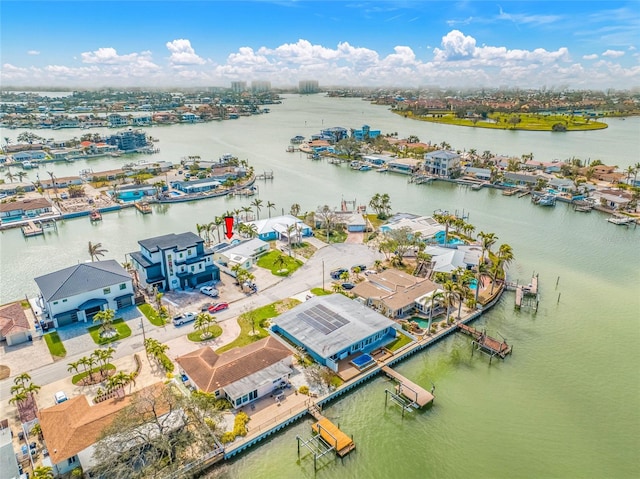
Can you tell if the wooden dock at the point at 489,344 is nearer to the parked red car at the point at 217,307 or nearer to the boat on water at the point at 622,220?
the parked red car at the point at 217,307

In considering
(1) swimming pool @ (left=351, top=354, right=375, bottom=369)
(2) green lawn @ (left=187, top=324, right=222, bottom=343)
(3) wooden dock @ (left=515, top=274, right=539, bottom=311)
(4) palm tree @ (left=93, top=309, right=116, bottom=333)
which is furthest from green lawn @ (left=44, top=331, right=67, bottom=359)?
(3) wooden dock @ (left=515, top=274, right=539, bottom=311)

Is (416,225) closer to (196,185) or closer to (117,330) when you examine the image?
(117,330)

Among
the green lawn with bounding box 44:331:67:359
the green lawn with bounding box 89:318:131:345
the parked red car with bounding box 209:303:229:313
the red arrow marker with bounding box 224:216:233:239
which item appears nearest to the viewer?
the green lawn with bounding box 44:331:67:359

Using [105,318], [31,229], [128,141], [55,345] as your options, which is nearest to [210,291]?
[105,318]

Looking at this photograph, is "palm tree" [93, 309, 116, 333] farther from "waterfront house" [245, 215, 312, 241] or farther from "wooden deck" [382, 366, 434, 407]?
"waterfront house" [245, 215, 312, 241]

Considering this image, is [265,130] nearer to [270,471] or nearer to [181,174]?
[181,174]

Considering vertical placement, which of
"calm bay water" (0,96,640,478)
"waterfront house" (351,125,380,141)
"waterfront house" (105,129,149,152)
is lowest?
"calm bay water" (0,96,640,478)

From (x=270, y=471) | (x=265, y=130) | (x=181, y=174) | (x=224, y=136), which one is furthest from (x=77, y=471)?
(x=265, y=130)

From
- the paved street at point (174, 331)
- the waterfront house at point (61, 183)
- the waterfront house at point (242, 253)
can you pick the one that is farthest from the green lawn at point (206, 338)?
the waterfront house at point (61, 183)
